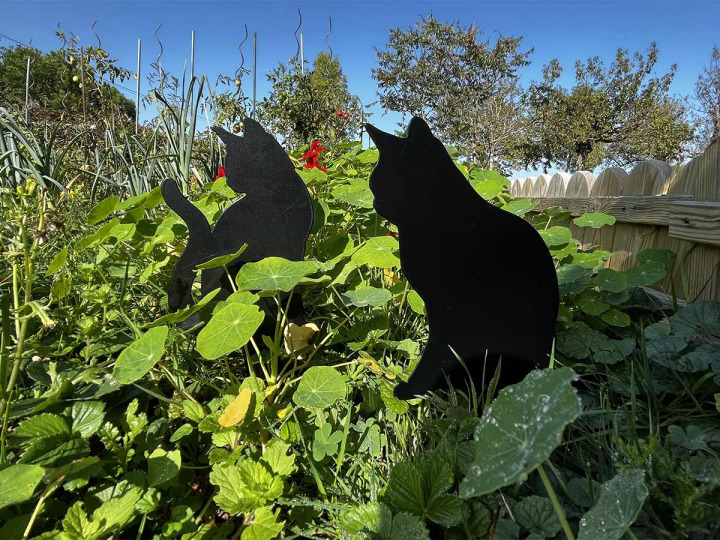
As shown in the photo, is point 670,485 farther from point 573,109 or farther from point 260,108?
point 573,109

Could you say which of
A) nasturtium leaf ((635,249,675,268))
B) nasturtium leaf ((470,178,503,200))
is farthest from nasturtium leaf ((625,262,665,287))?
nasturtium leaf ((470,178,503,200))

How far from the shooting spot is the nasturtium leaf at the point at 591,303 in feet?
4.73

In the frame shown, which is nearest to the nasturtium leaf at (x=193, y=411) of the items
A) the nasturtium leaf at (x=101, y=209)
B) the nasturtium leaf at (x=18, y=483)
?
the nasturtium leaf at (x=18, y=483)

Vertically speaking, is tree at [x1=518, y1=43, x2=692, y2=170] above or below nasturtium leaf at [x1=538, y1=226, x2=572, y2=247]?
above

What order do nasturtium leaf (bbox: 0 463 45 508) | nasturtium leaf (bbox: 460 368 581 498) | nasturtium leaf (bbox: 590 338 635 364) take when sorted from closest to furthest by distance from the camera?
1. nasturtium leaf (bbox: 460 368 581 498)
2. nasturtium leaf (bbox: 0 463 45 508)
3. nasturtium leaf (bbox: 590 338 635 364)

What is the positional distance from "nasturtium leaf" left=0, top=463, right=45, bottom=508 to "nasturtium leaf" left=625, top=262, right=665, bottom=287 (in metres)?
1.79

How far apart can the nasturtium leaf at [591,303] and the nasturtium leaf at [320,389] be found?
3.07 feet

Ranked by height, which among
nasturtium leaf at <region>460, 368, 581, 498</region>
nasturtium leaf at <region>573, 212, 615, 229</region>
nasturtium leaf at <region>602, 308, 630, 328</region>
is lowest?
nasturtium leaf at <region>602, 308, 630, 328</region>

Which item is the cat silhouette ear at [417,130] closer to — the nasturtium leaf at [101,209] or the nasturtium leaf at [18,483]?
the nasturtium leaf at [18,483]

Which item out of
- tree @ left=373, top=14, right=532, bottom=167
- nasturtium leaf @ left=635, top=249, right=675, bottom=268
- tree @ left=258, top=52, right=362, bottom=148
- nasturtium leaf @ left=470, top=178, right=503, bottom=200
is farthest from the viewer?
tree @ left=373, top=14, right=532, bottom=167

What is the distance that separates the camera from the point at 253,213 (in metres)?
1.35

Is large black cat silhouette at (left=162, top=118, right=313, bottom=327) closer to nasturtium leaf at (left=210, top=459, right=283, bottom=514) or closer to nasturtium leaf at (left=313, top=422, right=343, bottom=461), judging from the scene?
nasturtium leaf at (left=313, top=422, right=343, bottom=461)

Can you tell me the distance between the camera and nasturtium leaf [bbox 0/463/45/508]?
2.14 ft

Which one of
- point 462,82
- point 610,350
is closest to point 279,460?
point 610,350
